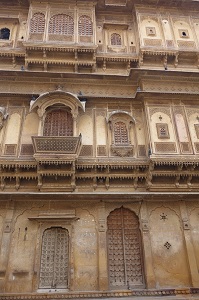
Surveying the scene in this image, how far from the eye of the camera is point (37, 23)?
12.2 meters

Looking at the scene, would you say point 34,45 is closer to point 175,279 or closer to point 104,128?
point 104,128

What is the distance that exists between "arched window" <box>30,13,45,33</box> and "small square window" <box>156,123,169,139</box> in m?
6.48

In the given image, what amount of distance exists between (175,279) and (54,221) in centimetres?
414

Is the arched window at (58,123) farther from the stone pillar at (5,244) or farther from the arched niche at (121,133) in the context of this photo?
the stone pillar at (5,244)

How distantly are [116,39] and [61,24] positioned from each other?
2561 mm

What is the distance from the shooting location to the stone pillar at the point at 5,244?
26.8 ft

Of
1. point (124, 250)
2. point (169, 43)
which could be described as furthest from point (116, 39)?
point (124, 250)

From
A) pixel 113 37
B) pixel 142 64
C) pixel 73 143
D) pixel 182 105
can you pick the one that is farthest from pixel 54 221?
pixel 113 37

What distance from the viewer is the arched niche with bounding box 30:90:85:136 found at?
10180 mm

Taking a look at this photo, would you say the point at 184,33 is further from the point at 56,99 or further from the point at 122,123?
the point at 56,99

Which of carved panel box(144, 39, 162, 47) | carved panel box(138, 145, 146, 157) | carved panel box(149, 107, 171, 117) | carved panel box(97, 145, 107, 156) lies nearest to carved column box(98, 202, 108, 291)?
carved panel box(97, 145, 107, 156)

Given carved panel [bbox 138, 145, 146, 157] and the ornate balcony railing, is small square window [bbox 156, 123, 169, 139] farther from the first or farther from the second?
the ornate balcony railing

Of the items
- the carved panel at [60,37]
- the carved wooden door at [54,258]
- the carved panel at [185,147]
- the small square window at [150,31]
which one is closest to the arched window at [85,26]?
the carved panel at [60,37]

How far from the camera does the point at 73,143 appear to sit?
9.39 m
